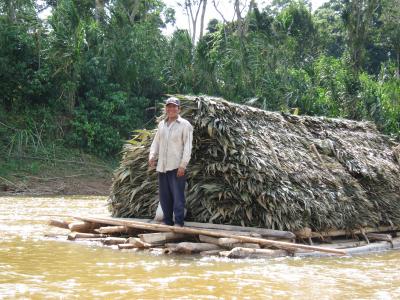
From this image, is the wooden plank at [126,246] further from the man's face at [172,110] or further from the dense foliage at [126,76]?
the dense foliage at [126,76]

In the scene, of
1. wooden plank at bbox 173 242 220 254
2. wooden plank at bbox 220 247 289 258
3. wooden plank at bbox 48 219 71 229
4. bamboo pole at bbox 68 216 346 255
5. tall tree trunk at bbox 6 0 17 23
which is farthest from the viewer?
tall tree trunk at bbox 6 0 17 23

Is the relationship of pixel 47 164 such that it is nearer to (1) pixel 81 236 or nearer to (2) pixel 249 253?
(1) pixel 81 236

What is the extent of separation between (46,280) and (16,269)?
60 centimetres

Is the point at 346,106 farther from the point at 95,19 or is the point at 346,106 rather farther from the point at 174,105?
the point at 174,105

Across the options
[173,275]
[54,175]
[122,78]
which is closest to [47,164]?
[54,175]

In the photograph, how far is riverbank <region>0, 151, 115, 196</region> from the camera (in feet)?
53.2

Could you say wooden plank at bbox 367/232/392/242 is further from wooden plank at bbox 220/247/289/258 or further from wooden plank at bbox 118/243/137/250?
wooden plank at bbox 118/243/137/250

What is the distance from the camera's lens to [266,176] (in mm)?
7086

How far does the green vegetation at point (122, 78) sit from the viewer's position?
18609 mm

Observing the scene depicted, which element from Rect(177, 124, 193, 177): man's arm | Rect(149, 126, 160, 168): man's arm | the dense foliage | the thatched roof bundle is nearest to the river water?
the thatched roof bundle

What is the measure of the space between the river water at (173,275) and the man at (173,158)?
833mm

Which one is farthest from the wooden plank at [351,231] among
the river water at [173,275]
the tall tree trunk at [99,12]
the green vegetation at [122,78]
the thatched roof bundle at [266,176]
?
the tall tree trunk at [99,12]

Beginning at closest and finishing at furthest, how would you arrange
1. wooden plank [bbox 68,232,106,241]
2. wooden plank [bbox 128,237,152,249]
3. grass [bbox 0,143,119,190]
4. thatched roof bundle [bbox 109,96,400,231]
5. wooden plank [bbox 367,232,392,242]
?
wooden plank [bbox 128,237,152,249]
thatched roof bundle [bbox 109,96,400,231]
wooden plank [bbox 68,232,106,241]
wooden plank [bbox 367,232,392,242]
grass [bbox 0,143,119,190]

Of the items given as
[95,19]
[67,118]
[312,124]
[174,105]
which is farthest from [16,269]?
[95,19]
